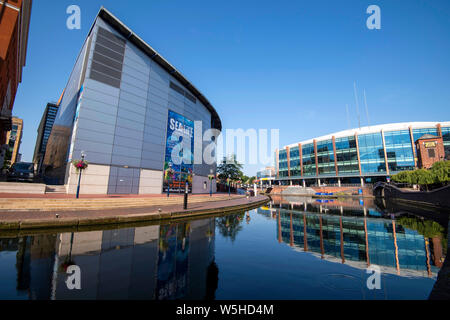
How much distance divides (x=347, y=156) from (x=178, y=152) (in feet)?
194

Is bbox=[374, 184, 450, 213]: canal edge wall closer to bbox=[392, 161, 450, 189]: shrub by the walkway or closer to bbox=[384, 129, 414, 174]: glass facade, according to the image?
bbox=[392, 161, 450, 189]: shrub by the walkway

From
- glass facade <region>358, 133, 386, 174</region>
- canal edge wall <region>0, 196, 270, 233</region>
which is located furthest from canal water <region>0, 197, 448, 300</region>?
glass facade <region>358, 133, 386, 174</region>

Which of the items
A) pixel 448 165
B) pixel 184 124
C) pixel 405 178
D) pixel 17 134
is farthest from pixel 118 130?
pixel 17 134

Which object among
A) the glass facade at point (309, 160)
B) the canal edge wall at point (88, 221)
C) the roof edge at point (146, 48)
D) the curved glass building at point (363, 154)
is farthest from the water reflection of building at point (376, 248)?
the glass facade at point (309, 160)

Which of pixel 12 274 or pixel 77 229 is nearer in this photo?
pixel 12 274

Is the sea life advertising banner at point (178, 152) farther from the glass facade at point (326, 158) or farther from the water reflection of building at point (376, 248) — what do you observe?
the glass facade at point (326, 158)

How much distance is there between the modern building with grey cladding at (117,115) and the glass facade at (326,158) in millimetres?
58473

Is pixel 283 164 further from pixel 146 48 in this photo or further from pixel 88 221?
pixel 88 221

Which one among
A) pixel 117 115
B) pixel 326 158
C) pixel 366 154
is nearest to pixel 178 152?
pixel 117 115

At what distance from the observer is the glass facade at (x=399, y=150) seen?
54919 mm

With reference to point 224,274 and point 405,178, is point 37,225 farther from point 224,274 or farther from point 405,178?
point 405,178

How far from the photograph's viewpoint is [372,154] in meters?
59.8

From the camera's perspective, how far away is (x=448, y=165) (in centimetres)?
2634
